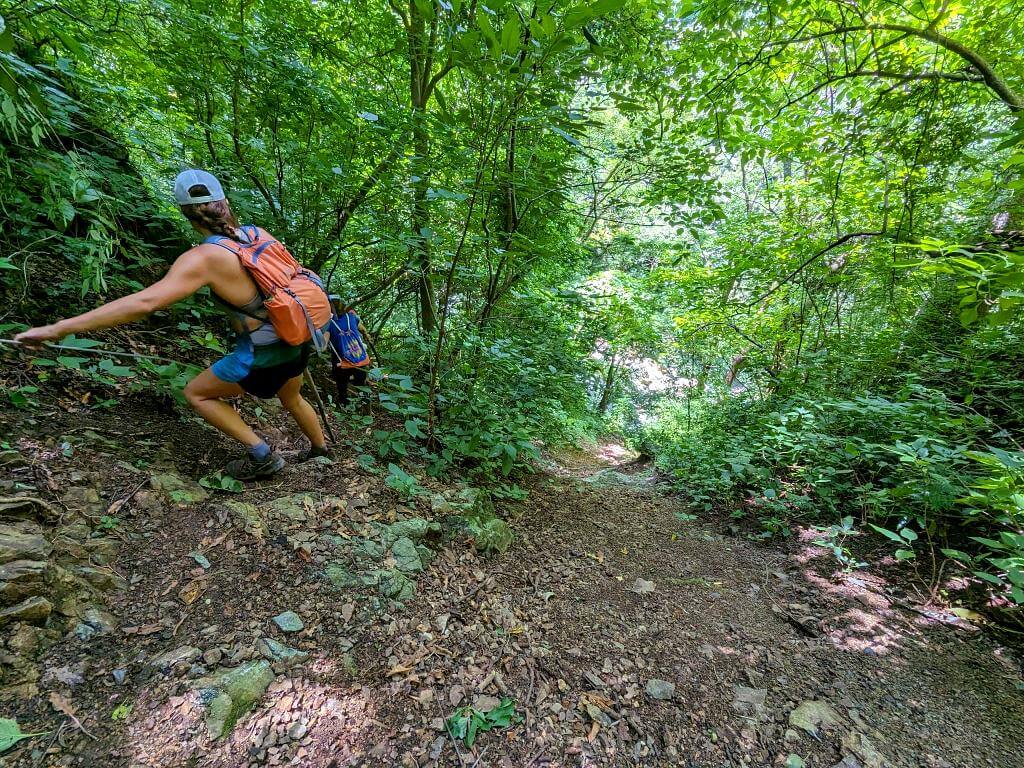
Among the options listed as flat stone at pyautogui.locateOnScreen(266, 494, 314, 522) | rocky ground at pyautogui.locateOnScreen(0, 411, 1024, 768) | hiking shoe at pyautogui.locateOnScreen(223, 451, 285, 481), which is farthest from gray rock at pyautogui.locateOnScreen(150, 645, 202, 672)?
hiking shoe at pyautogui.locateOnScreen(223, 451, 285, 481)

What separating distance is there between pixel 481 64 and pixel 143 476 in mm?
2951

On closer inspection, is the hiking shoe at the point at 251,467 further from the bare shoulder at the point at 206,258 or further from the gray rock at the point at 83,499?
the bare shoulder at the point at 206,258

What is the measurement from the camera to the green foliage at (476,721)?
169 cm

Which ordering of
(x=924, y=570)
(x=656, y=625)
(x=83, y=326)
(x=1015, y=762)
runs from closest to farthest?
(x=83, y=326) < (x=1015, y=762) < (x=656, y=625) < (x=924, y=570)

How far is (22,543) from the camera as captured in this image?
1.55m

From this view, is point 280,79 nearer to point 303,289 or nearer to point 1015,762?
point 303,289

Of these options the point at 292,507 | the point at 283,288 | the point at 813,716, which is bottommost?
the point at 813,716

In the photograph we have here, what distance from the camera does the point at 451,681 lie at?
6.30 feet

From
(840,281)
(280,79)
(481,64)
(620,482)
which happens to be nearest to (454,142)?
(481,64)

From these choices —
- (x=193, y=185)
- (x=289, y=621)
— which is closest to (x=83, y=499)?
(x=289, y=621)

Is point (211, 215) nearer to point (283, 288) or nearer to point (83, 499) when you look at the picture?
point (283, 288)

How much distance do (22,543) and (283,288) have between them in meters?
1.55

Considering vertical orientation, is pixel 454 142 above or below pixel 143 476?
above

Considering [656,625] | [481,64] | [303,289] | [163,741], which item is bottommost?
[656,625]
